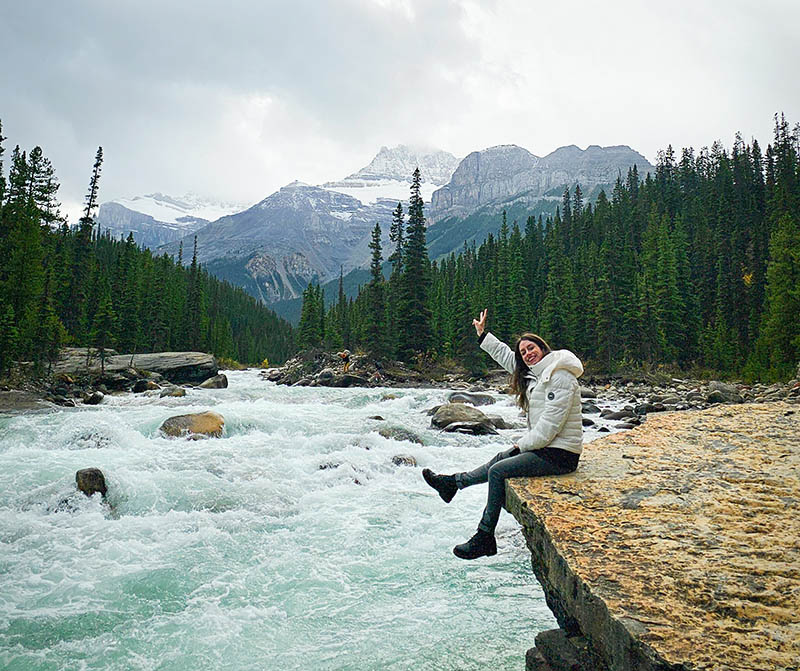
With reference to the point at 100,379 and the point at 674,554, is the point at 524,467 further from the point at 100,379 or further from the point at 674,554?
the point at 100,379

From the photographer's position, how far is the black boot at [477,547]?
4.81 metres

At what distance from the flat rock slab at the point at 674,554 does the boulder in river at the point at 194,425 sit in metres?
11.3

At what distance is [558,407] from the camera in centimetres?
495

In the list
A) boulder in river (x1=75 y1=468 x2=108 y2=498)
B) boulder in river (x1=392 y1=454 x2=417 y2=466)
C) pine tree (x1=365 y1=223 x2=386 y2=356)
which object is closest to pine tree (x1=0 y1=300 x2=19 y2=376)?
boulder in river (x1=75 y1=468 x2=108 y2=498)

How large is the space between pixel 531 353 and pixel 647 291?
45.1 meters

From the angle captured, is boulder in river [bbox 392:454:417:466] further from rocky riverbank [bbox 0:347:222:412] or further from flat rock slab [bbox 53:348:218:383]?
flat rock slab [bbox 53:348:218:383]

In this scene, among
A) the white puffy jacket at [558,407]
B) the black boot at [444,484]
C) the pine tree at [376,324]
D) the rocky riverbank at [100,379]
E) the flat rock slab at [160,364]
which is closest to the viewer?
the white puffy jacket at [558,407]

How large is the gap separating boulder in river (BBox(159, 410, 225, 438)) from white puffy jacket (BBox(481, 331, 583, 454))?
37.2 ft

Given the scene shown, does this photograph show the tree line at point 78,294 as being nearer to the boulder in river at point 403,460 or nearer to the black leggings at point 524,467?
the boulder in river at point 403,460

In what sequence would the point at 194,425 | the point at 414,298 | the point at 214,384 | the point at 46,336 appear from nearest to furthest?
the point at 194,425, the point at 46,336, the point at 214,384, the point at 414,298

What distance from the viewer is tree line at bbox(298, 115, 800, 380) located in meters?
38.9

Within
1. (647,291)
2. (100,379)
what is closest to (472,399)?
(100,379)

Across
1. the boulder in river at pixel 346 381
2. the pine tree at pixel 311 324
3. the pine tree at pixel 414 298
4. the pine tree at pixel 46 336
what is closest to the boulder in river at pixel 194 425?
the pine tree at pixel 46 336

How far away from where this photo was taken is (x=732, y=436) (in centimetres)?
741
